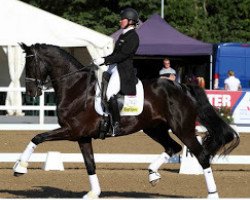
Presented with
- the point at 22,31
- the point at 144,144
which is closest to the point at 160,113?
the point at 144,144

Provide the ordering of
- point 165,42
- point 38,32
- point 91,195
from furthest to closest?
1. point 165,42
2. point 38,32
3. point 91,195

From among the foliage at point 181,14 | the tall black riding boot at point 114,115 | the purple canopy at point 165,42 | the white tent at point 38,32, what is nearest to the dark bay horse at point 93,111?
the tall black riding boot at point 114,115

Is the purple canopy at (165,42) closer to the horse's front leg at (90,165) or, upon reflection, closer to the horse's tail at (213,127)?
the horse's tail at (213,127)

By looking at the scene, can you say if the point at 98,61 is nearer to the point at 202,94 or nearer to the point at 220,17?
the point at 202,94

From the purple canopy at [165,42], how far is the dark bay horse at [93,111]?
15.3 m

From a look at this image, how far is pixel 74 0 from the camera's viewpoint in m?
39.8

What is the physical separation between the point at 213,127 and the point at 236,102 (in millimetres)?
11842

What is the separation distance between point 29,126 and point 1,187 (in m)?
8.32

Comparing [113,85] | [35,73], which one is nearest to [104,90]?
[113,85]

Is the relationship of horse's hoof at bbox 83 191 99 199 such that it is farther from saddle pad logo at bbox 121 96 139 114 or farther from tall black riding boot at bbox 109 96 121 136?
saddle pad logo at bbox 121 96 139 114

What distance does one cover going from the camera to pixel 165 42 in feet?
86.1

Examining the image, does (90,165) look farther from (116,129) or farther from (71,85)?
(71,85)

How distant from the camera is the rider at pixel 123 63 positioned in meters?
10.2

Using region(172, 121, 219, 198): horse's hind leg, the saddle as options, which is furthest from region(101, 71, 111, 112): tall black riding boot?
region(172, 121, 219, 198): horse's hind leg
